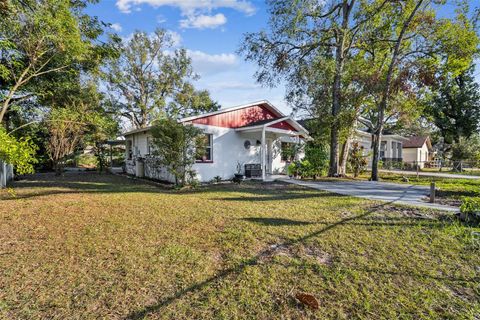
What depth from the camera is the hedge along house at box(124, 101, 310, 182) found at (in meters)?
12.3

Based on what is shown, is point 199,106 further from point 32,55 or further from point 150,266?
point 150,266

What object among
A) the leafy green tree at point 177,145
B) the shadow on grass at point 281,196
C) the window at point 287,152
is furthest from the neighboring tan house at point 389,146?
the leafy green tree at point 177,145

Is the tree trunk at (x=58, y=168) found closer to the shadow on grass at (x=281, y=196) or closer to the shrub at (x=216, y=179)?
the shrub at (x=216, y=179)

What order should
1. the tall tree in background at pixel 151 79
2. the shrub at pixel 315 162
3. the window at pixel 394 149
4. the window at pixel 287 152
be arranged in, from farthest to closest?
the window at pixel 394 149 < the tall tree in background at pixel 151 79 < the window at pixel 287 152 < the shrub at pixel 315 162

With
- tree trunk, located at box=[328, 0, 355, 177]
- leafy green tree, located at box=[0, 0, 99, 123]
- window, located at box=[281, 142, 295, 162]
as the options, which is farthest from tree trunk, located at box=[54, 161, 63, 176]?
tree trunk, located at box=[328, 0, 355, 177]

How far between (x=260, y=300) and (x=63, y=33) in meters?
10.8

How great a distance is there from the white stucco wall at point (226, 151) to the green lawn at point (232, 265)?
6.35 meters

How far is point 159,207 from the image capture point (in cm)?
659

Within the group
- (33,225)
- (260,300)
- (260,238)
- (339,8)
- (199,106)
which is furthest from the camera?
(199,106)

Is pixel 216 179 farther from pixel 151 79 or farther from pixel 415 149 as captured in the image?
pixel 415 149

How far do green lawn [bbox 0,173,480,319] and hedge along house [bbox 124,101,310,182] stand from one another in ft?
21.6

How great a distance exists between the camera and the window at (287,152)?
52.5ft

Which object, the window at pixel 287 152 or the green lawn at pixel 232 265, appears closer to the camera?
the green lawn at pixel 232 265

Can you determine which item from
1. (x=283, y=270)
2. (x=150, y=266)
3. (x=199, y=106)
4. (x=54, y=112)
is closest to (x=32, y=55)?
(x=54, y=112)
